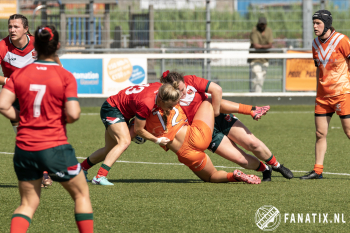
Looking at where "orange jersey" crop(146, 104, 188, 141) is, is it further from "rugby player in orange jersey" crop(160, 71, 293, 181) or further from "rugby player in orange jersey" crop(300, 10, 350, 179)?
"rugby player in orange jersey" crop(300, 10, 350, 179)

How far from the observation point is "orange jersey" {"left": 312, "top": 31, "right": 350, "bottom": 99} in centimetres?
671

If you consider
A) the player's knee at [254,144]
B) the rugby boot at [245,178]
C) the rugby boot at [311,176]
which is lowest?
the rugby boot at [311,176]

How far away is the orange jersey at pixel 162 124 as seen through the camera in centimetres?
598

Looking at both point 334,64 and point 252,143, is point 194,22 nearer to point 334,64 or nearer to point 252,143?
point 334,64

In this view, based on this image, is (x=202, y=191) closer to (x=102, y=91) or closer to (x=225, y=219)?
(x=225, y=219)

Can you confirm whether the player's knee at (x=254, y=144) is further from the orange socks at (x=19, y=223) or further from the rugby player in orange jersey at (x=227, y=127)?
the orange socks at (x=19, y=223)

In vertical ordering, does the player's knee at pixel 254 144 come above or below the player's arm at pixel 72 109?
below

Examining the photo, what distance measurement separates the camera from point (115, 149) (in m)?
6.28

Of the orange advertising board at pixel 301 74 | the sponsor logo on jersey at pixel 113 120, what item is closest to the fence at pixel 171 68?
the orange advertising board at pixel 301 74

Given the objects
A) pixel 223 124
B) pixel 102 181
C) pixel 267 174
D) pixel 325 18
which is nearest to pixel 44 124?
pixel 102 181

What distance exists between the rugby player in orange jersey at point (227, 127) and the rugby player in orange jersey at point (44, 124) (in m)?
2.69

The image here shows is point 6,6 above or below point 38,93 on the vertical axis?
above

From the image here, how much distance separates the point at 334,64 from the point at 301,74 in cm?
891

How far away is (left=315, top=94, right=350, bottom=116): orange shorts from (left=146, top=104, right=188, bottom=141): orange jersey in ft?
6.33
